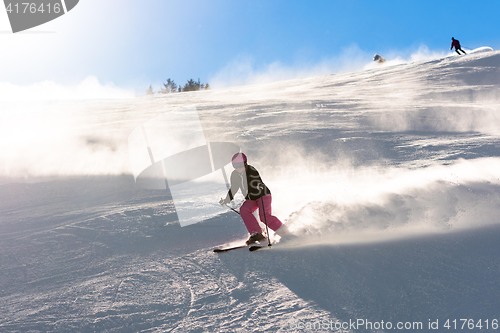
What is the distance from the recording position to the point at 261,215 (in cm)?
596

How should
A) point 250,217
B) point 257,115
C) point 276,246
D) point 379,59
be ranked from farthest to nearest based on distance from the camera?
point 379,59 → point 257,115 → point 250,217 → point 276,246

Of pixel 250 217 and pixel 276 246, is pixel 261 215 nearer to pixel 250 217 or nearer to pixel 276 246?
pixel 250 217

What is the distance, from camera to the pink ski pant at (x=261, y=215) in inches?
230

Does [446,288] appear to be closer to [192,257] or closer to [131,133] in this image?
[192,257]

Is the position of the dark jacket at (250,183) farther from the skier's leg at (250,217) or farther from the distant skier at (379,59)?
the distant skier at (379,59)

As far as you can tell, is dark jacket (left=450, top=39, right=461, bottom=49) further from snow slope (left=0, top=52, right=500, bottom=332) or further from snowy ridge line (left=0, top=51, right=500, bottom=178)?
snow slope (left=0, top=52, right=500, bottom=332)

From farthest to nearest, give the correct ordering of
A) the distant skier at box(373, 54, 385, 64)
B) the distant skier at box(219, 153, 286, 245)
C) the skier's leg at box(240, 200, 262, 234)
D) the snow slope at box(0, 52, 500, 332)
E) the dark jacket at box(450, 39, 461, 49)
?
the distant skier at box(373, 54, 385, 64)
the dark jacket at box(450, 39, 461, 49)
the distant skier at box(219, 153, 286, 245)
the skier's leg at box(240, 200, 262, 234)
the snow slope at box(0, 52, 500, 332)

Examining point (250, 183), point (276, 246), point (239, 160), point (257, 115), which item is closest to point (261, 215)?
point (250, 183)

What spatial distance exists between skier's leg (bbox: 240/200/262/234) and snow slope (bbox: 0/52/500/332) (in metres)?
0.35

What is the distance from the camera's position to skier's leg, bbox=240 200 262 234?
5809 millimetres

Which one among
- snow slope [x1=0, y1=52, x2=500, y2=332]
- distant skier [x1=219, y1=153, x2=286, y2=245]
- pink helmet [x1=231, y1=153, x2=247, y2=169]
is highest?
pink helmet [x1=231, y1=153, x2=247, y2=169]

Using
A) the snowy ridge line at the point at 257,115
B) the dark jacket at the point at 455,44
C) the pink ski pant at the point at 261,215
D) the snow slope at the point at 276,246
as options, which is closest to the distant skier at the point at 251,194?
the pink ski pant at the point at 261,215

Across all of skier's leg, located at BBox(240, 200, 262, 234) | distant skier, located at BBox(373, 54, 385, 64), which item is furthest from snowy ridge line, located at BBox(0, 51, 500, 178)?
distant skier, located at BBox(373, 54, 385, 64)

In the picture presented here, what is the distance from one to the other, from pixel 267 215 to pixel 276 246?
54 cm
